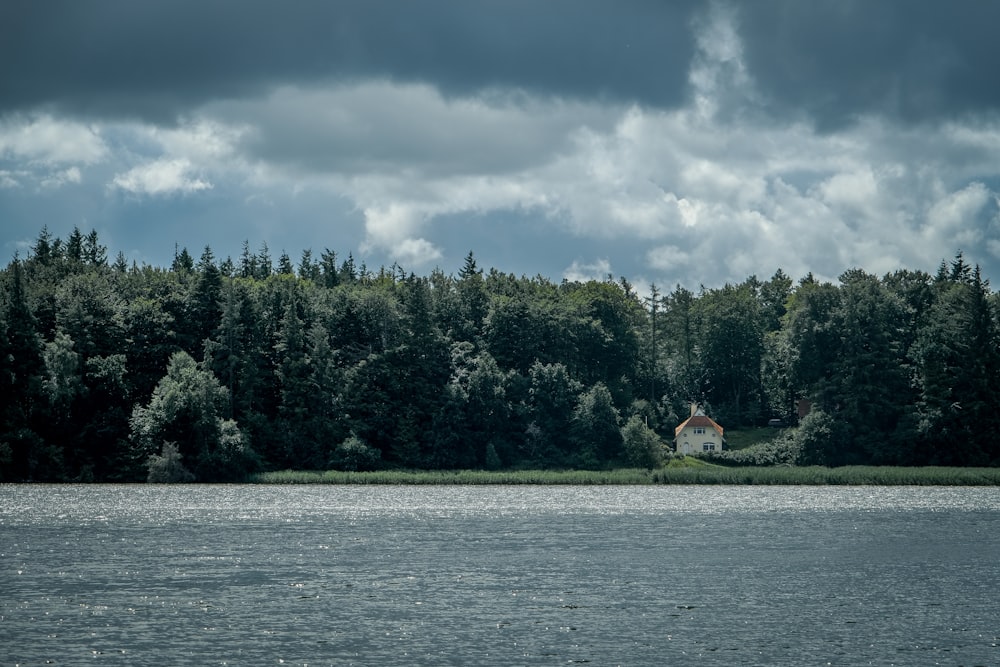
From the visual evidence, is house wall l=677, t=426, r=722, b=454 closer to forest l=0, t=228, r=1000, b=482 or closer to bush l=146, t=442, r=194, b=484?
forest l=0, t=228, r=1000, b=482

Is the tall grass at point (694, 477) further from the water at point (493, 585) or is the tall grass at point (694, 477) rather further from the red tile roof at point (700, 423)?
the red tile roof at point (700, 423)

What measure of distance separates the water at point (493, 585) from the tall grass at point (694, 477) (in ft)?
86.2

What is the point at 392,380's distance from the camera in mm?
127250

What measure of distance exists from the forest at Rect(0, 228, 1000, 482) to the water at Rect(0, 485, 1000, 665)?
29.5 meters

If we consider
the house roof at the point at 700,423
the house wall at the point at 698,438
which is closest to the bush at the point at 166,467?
the house wall at the point at 698,438

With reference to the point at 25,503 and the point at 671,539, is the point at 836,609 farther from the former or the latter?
the point at 25,503

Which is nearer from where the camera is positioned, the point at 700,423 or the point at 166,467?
the point at 166,467

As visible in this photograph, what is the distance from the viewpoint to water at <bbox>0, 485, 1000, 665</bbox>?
3409cm

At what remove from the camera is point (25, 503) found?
80.2 meters

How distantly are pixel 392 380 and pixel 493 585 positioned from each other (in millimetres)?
82913

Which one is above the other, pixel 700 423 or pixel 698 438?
pixel 700 423

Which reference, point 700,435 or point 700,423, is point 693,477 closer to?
point 700,435

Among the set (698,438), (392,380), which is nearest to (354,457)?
(392,380)

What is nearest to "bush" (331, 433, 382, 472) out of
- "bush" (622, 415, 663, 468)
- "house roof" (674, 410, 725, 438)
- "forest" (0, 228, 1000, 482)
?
"forest" (0, 228, 1000, 482)
